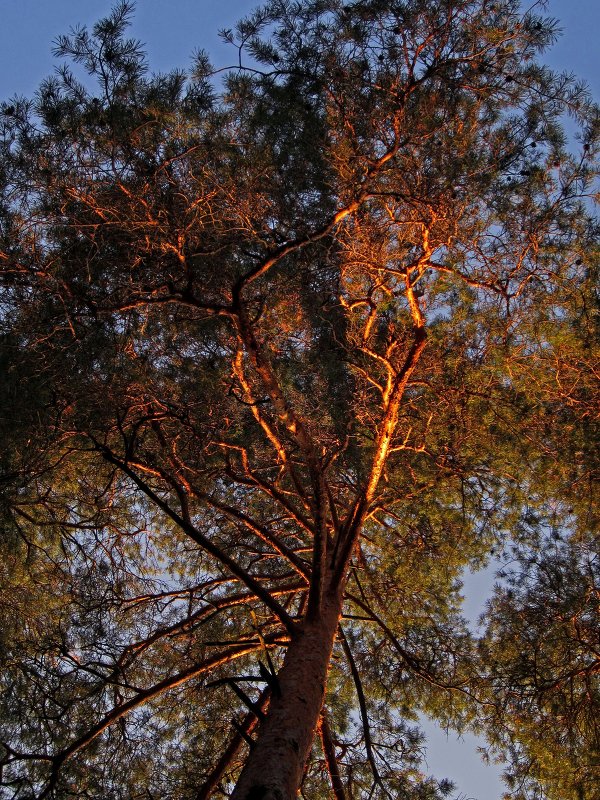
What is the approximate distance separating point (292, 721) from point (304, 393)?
161 inches

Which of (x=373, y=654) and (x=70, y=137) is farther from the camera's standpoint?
(x=373, y=654)

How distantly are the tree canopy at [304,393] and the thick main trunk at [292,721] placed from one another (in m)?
0.09

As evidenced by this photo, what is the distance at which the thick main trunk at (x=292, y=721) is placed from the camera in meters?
2.58

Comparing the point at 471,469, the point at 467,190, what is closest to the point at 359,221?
the point at 467,190

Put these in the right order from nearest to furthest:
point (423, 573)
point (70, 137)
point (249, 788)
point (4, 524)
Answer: point (249, 788) → point (70, 137) → point (4, 524) → point (423, 573)

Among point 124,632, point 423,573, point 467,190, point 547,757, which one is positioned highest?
point 467,190

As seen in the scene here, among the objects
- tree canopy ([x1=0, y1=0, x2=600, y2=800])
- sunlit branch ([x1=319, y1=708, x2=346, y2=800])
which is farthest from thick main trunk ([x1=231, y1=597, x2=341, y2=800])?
sunlit branch ([x1=319, y1=708, x2=346, y2=800])

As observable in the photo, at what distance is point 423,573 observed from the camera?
6559 mm

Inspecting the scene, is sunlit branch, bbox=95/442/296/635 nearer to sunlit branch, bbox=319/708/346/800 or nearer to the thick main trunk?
the thick main trunk

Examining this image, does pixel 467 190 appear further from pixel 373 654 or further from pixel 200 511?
pixel 373 654

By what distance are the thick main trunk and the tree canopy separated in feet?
0.28

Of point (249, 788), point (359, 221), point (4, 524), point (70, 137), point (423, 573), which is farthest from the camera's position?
point (423, 573)

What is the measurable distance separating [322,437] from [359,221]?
191cm

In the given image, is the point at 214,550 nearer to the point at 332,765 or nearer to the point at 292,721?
the point at 292,721
